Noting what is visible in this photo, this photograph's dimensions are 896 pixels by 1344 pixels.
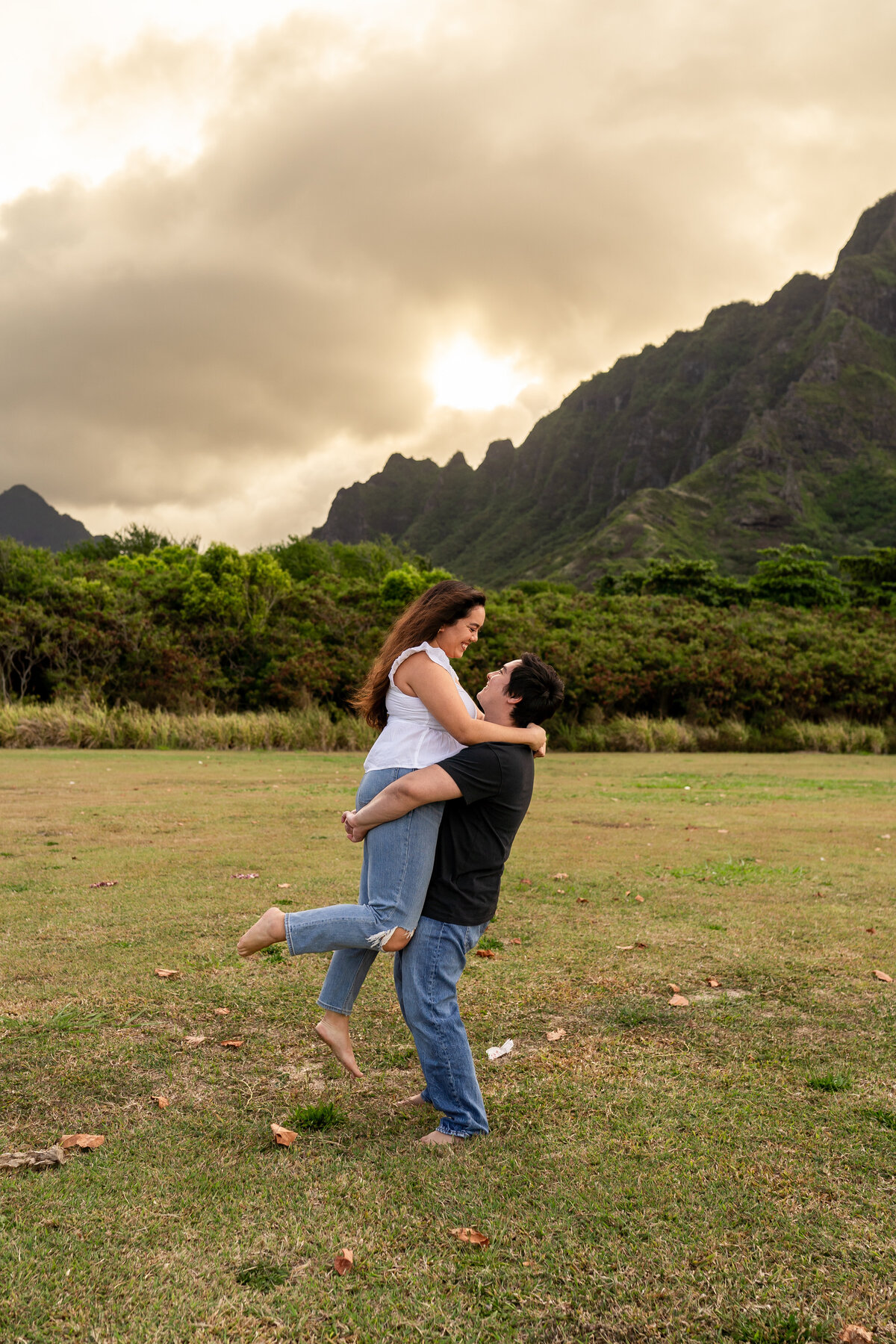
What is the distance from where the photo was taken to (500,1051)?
420cm

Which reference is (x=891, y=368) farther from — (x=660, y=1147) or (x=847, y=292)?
(x=660, y=1147)

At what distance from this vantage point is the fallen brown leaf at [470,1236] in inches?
106

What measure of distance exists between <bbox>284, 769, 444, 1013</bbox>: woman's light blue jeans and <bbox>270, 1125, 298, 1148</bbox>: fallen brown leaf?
706 mm

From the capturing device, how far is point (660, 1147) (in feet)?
10.8

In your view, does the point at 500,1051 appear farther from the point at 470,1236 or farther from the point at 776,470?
the point at 776,470

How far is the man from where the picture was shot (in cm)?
326

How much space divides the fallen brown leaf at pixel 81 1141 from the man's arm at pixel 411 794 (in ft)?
4.82

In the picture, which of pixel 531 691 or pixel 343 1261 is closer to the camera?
pixel 343 1261

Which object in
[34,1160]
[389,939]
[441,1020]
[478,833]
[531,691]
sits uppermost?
[531,691]

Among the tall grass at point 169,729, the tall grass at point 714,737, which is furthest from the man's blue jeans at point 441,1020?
the tall grass at point 714,737

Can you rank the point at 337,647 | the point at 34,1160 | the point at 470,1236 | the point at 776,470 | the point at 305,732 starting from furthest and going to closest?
1. the point at 776,470
2. the point at 337,647
3. the point at 305,732
4. the point at 34,1160
5. the point at 470,1236

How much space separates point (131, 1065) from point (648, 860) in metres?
6.33

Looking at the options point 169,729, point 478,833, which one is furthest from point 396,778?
point 169,729

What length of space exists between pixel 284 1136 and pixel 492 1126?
82 centimetres
